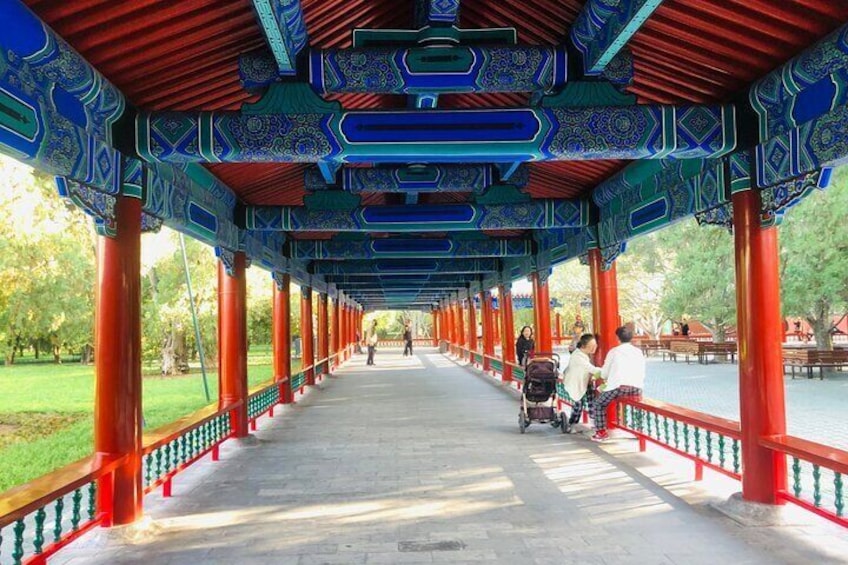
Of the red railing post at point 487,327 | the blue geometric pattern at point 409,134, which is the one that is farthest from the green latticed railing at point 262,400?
the red railing post at point 487,327

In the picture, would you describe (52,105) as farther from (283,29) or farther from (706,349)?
(706,349)

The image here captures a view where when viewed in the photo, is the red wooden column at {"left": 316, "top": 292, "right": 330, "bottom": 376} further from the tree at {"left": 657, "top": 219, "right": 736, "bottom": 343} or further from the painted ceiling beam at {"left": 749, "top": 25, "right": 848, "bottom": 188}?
the painted ceiling beam at {"left": 749, "top": 25, "right": 848, "bottom": 188}

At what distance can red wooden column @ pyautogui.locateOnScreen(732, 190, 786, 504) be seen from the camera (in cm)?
512

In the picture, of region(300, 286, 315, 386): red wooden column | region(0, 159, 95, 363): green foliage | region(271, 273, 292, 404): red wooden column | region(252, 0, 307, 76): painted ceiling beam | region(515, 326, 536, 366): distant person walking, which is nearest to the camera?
region(252, 0, 307, 76): painted ceiling beam

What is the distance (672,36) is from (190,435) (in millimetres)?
5597

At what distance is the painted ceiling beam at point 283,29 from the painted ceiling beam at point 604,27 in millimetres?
1839

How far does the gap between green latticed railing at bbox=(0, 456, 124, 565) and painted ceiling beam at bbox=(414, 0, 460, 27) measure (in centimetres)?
376

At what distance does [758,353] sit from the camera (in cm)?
521

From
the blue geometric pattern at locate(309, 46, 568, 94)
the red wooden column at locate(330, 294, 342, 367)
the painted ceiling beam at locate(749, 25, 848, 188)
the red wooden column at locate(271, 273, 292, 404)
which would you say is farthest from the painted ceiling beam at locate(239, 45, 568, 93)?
the red wooden column at locate(330, 294, 342, 367)

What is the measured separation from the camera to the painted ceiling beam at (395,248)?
12.2 meters

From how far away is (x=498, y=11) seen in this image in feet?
16.0

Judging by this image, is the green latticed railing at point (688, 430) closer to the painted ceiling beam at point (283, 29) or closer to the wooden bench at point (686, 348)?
the painted ceiling beam at point (283, 29)

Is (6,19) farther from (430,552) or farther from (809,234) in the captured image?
(809,234)

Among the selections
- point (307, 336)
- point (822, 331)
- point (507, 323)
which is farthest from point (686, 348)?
point (307, 336)
